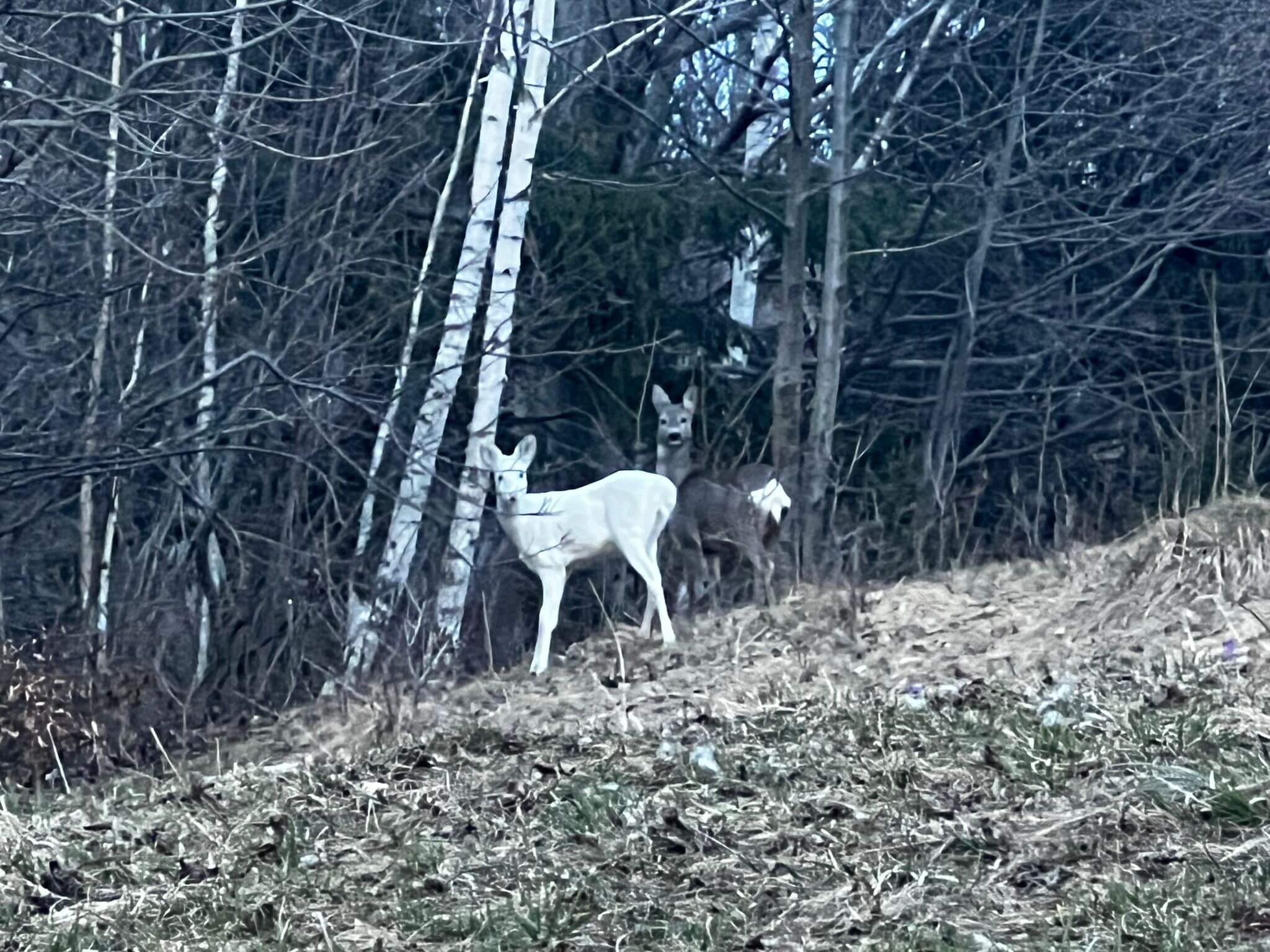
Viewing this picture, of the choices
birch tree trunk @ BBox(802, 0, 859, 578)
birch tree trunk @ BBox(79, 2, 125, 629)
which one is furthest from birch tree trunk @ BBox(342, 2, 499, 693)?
birch tree trunk @ BBox(802, 0, 859, 578)

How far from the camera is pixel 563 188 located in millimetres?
17297

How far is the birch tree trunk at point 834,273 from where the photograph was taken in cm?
1597

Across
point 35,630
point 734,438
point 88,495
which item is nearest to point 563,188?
point 734,438

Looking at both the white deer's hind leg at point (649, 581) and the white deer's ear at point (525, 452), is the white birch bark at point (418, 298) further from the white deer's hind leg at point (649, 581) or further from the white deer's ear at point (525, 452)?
the white deer's hind leg at point (649, 581)

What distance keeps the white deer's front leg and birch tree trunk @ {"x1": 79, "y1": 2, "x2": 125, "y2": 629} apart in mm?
2733

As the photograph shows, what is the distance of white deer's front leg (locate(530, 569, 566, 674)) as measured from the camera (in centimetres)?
1076

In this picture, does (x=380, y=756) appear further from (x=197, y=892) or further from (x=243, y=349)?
(x=243, y=349)

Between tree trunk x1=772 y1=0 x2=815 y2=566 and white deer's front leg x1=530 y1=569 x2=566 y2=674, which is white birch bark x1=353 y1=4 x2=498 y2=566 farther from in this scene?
white deer's front leg x1=530 y1=569 x2=566 y2=674

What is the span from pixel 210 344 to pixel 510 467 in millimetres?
4363

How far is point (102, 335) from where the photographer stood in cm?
1433

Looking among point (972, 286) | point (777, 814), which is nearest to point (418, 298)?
point (972, 286)

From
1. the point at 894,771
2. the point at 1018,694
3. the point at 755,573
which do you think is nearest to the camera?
the point at 894,771

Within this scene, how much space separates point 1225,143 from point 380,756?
529 inches

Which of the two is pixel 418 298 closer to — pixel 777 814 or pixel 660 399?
pixel 660 399
